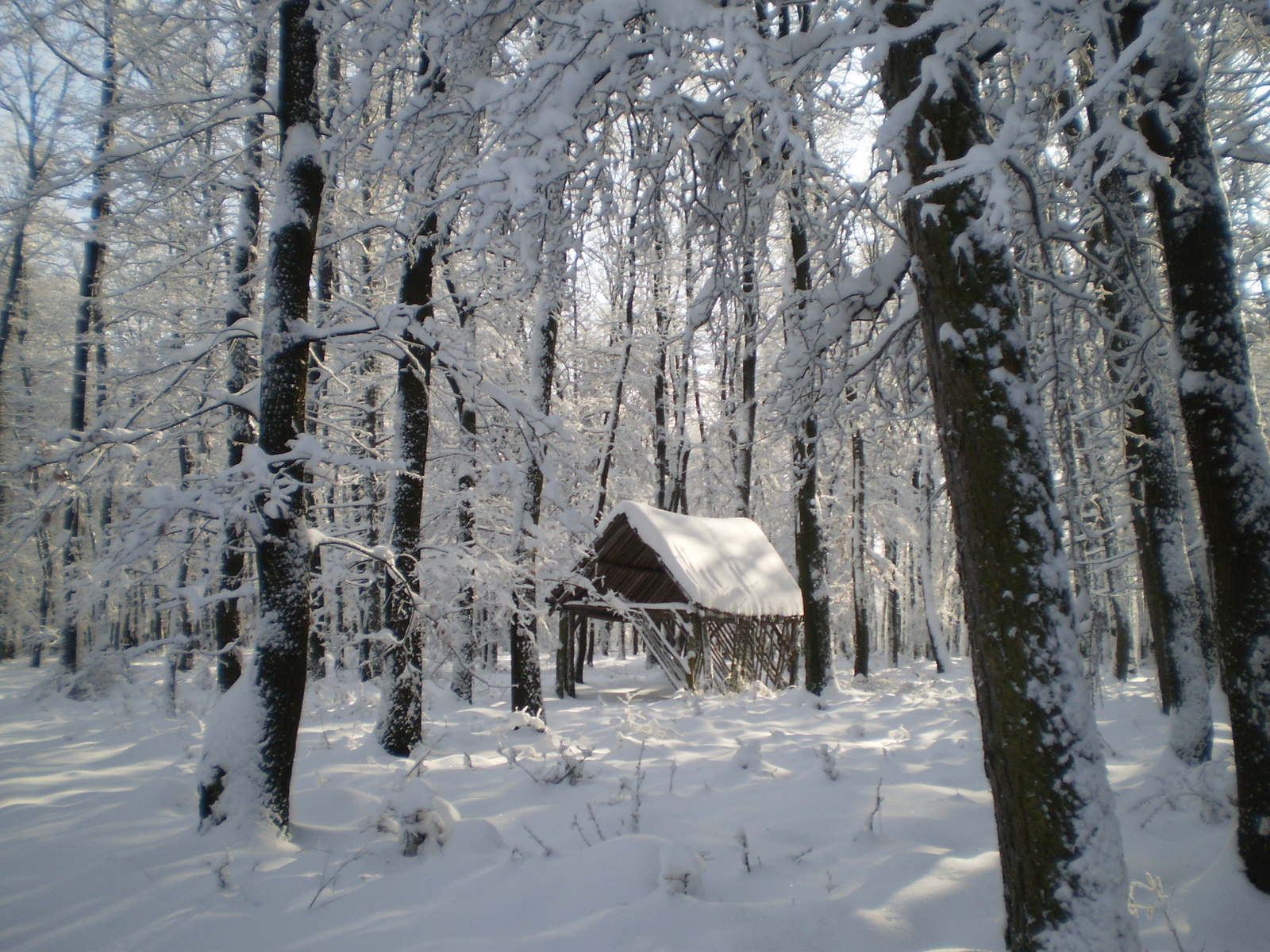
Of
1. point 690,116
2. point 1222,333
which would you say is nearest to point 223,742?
point 690,116

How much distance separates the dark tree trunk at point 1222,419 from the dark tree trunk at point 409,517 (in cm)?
652

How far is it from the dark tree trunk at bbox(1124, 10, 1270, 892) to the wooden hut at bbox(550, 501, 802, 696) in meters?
8.60

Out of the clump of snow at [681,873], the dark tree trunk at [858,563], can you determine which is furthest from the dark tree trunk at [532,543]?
the dark tree trunk at [858,563]

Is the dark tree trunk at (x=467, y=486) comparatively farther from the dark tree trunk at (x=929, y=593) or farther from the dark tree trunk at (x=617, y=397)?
the dark tree trunk at (x=929, y=593)

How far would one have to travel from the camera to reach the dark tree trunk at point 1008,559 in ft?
8.84

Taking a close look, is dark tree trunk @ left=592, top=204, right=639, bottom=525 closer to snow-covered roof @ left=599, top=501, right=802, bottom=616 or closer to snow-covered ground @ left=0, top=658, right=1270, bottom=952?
snow-covered roof @ left=599, top=501, right=802, bottom=616

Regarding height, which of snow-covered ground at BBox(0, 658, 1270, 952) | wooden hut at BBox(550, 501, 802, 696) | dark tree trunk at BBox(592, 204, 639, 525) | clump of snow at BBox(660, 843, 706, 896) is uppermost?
dark tree trunk at BBox(592, 204, 639, 525)

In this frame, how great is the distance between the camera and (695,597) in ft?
39.3

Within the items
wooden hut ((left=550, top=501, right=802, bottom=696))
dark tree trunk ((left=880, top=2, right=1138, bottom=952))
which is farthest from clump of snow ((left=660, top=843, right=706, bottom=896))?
wooden hut ((left=550, top=501, right=802, bottom=696))

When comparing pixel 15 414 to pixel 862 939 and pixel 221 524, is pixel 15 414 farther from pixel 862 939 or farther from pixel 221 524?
pixel 862 939

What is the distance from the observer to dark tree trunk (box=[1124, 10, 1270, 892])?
3799mm

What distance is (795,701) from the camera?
34.1 ft

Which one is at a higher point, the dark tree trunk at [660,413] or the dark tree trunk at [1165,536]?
the dark tree trunk at [660,413]

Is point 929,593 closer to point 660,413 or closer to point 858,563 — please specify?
point 858,563
